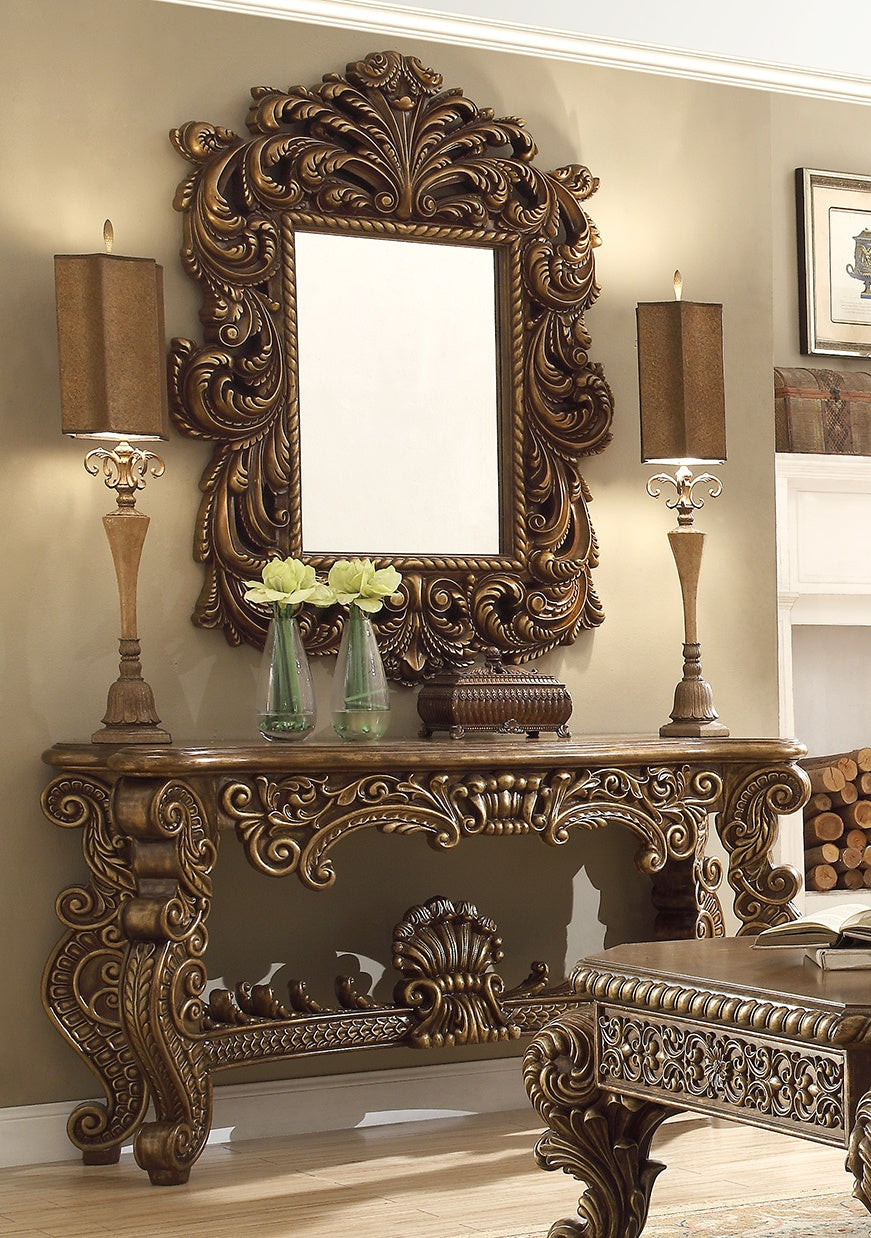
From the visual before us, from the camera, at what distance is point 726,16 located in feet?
14.5

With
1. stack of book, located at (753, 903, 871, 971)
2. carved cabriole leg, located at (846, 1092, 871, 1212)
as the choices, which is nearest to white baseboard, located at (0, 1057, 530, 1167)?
stack of book, located at (753, 903, 871, 971)

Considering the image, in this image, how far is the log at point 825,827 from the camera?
4.85m

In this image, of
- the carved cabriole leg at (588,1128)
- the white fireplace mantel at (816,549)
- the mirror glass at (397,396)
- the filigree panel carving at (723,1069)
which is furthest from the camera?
the white fireplace mantel at (816,549)

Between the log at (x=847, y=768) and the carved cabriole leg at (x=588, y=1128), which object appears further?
the log at (x=847, y=768)

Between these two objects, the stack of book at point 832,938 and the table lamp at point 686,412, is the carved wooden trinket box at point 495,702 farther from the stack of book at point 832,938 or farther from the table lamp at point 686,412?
the stack of book at point 832,938

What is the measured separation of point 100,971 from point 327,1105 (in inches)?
24.8

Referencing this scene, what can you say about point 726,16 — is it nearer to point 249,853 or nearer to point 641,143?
point 641,143

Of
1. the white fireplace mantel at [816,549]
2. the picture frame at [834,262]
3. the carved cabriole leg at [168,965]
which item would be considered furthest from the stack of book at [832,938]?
the picture frame at [834,262]

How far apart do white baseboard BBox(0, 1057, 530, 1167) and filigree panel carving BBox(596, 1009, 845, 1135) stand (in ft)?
5.02

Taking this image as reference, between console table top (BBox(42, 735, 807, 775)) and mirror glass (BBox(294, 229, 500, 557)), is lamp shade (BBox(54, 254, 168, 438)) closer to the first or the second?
mirror glass (BBox(294, 229, 500, 557))

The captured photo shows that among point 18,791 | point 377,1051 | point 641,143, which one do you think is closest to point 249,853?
point 18,791

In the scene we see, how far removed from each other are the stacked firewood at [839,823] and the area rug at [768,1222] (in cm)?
185

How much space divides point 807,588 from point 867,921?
2.57m

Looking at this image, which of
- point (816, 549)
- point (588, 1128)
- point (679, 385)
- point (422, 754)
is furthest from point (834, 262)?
point (588, 1128)
